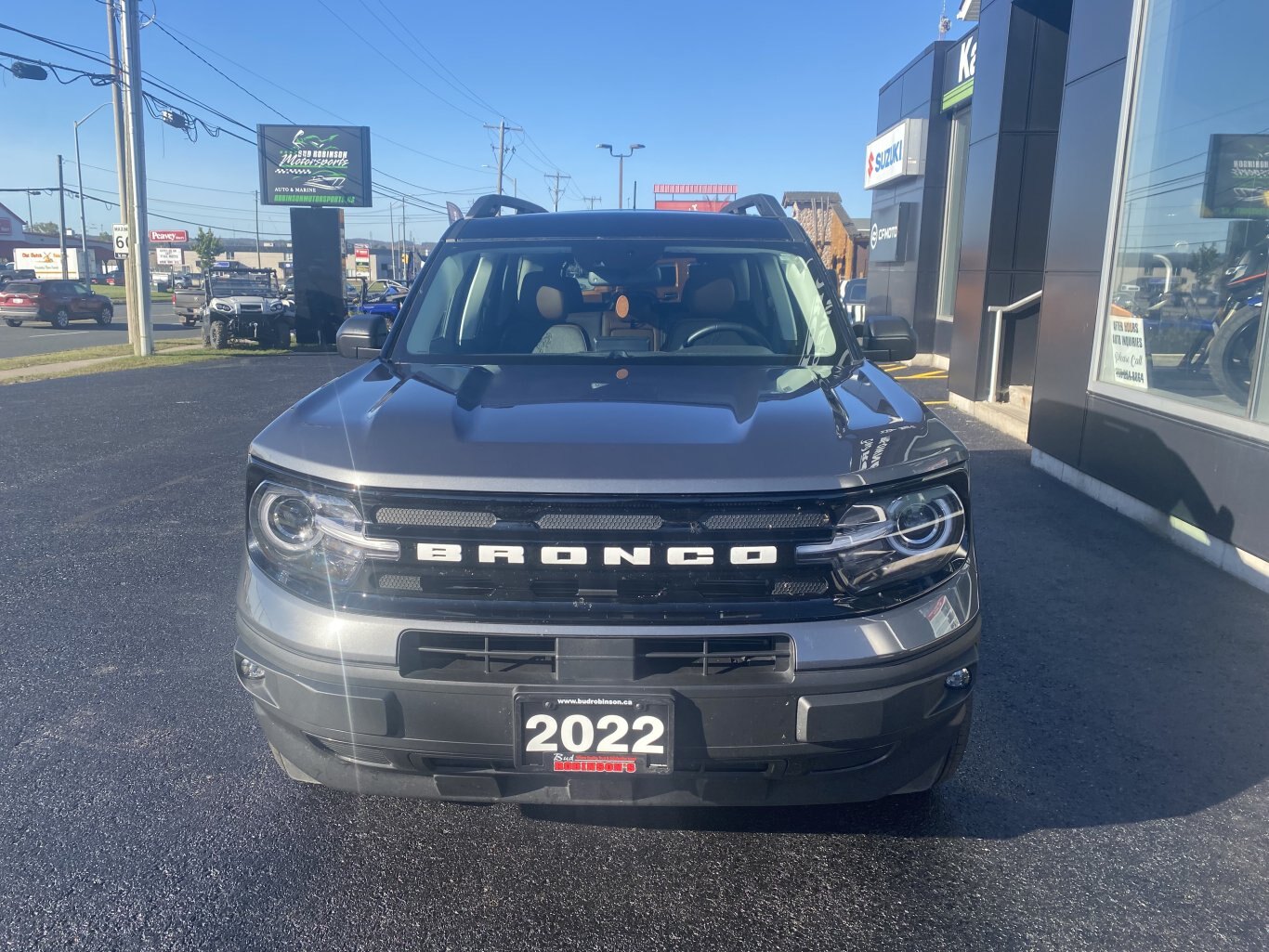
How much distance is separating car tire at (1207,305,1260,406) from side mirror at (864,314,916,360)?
272 centimetres

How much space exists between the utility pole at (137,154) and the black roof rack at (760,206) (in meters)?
18.1

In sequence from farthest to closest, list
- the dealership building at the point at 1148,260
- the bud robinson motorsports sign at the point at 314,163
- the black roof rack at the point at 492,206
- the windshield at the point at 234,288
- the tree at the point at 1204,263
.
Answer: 1. the bud robinson motorsports sign at the point at 314,163
2. the windshield at the point at 234,288
3. the tree at the point at 1204,263
4. the dealership building at the point at 1148,260
5. the black roof rack at the point at 492,206

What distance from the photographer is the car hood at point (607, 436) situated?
7.74ft

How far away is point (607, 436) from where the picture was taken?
252 cm

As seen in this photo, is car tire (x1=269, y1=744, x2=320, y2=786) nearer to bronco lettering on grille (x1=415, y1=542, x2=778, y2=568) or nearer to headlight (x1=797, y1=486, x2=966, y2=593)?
bronco lettering on grille (x1=415, y1=542, x2=778, y2=568)

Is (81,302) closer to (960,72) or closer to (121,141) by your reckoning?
(121,141)

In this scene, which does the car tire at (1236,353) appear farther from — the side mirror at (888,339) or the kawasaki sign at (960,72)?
the kawasaki sign at (960,72)

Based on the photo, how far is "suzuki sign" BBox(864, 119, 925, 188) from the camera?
55.2 feet

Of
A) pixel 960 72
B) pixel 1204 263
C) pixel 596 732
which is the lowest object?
pixel 596 732

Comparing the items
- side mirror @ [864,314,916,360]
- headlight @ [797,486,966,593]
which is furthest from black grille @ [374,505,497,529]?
side mirror @ [864,314,916,360]

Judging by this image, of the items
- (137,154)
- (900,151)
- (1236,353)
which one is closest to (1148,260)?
(1236,353)

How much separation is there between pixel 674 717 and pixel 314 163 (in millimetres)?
32383

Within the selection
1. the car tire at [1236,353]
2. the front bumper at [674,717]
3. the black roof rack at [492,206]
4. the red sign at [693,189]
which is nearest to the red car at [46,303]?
the black roof rack at [492,206]

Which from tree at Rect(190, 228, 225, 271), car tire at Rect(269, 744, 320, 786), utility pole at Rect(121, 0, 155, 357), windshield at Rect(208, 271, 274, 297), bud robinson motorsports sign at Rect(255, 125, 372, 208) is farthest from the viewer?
tree at Rect(190, 228, 225, 271)
